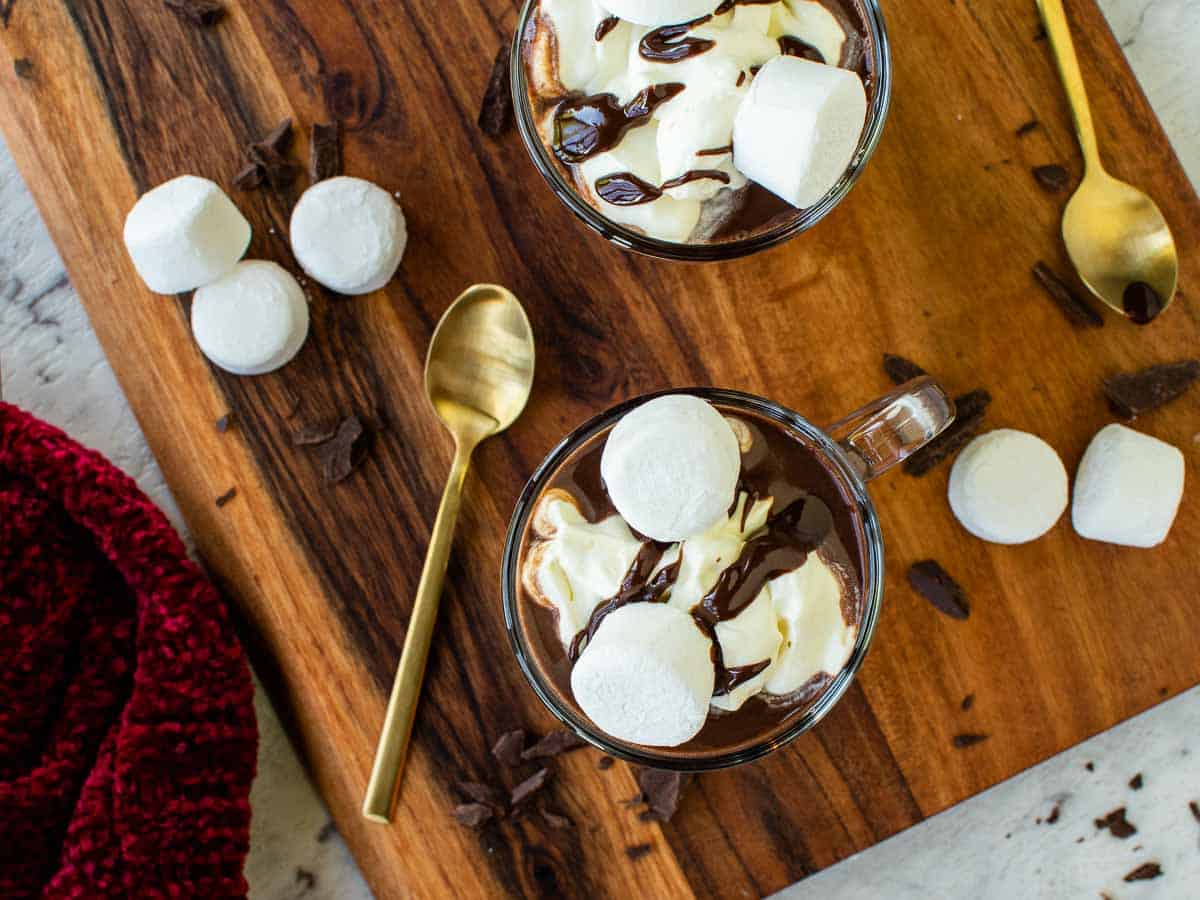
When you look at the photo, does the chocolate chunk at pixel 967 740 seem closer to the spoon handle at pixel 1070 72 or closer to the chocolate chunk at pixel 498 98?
the spoon handle at pixel 1070 72

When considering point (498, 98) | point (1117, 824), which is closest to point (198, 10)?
point (498, 98)

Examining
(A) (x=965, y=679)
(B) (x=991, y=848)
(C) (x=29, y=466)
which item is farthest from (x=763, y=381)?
(C) (x=29, y=466)

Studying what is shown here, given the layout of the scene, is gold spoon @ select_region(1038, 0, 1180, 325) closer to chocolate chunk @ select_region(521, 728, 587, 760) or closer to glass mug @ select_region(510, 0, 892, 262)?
glass mug @ select_region(510, 0, 892, 262)

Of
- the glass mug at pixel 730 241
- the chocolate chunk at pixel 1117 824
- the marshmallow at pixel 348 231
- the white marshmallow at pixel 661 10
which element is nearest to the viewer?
the white marshmallow at pixel 661 10

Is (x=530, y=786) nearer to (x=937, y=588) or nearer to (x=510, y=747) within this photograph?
(x=510, y=747)

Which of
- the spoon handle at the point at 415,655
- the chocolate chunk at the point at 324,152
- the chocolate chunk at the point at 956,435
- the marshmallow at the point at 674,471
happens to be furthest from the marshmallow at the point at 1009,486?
the chocolate chunk at the point at 324,152

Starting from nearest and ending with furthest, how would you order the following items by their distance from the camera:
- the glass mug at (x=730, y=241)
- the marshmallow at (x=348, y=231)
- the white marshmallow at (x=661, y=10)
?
the white marshmallow at (x=661, y=10) → the glass mug at (x=730, y=241) → the marshmallow at (x=348, y=231)
